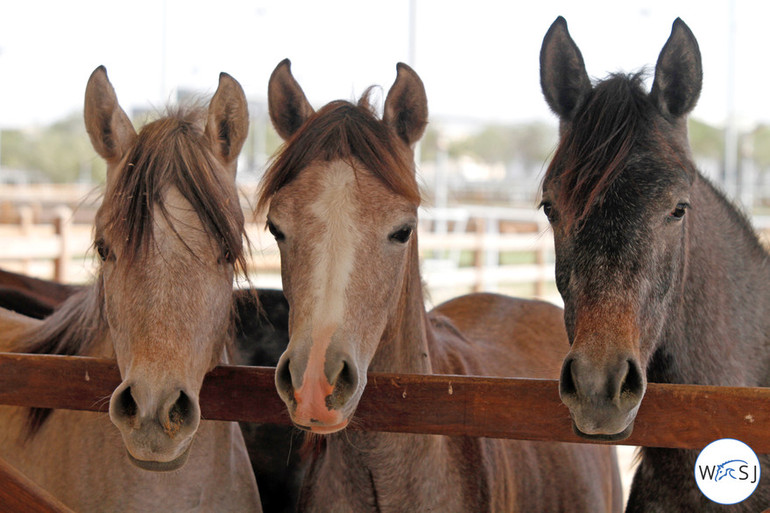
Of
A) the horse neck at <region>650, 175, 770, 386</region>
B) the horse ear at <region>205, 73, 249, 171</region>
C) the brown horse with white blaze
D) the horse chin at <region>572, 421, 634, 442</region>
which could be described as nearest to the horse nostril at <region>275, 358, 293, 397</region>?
the brown horse with white blaze

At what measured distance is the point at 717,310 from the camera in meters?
2.25

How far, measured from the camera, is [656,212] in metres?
1.96

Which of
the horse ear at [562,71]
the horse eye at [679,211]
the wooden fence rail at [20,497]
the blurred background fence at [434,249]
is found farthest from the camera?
the blurred background fence at [434,249]

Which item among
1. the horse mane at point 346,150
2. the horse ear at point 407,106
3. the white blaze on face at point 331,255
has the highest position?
the horse ear at point 407,106

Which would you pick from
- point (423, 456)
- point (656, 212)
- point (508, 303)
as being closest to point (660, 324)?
point (656, 212)

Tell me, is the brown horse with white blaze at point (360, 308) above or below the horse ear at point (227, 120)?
below

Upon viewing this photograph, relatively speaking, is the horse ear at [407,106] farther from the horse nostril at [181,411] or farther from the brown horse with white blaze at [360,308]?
the horse nostril at [181,411]

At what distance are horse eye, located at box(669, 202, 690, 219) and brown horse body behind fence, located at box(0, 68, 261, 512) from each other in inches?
51.2

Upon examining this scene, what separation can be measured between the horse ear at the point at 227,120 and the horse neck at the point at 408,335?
0.70 metres

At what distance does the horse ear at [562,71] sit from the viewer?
2312 millimetres

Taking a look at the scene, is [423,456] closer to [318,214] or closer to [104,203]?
[318,214]

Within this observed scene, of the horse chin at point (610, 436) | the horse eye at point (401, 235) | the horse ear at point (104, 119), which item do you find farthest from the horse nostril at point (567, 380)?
the horse ear at point (104, 119)

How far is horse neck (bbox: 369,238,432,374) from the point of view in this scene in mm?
2359

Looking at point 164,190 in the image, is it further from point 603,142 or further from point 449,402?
point 603,142
